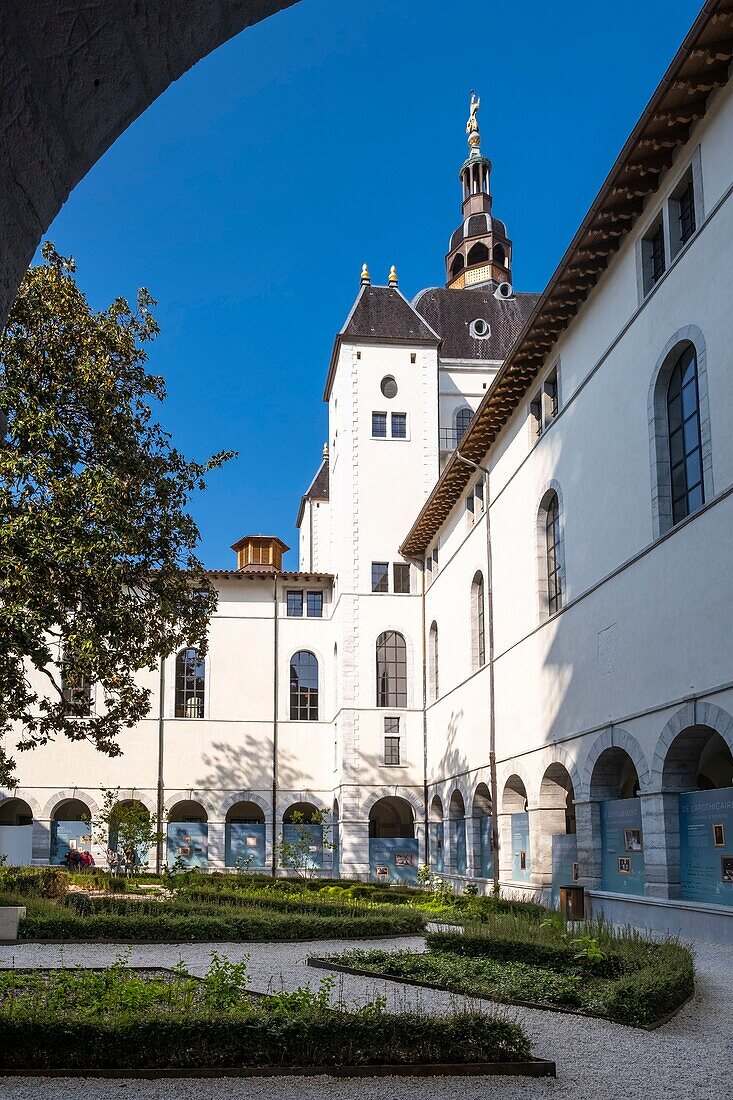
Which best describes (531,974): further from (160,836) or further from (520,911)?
(160,836)

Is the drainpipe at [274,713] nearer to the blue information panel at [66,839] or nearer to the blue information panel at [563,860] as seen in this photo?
the blue information panel at [66,839]

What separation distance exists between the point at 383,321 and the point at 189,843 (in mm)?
21207

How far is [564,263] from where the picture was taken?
22.0m

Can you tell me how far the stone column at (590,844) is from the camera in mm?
21125

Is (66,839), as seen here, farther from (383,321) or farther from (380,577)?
(383,321)

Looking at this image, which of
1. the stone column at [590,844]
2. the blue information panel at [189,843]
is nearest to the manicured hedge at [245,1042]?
the stone column at [590,844]

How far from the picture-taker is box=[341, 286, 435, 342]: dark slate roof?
144ft

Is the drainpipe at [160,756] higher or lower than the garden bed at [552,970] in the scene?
higher

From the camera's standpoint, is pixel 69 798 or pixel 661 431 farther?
pixel 69 798

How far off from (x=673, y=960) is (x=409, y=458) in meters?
32.1

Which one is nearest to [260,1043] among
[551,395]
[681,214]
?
[681,214]

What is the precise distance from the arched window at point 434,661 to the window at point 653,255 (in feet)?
67.9

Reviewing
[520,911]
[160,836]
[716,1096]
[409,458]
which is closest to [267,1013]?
[716,1096]

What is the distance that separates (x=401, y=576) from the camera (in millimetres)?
42062
